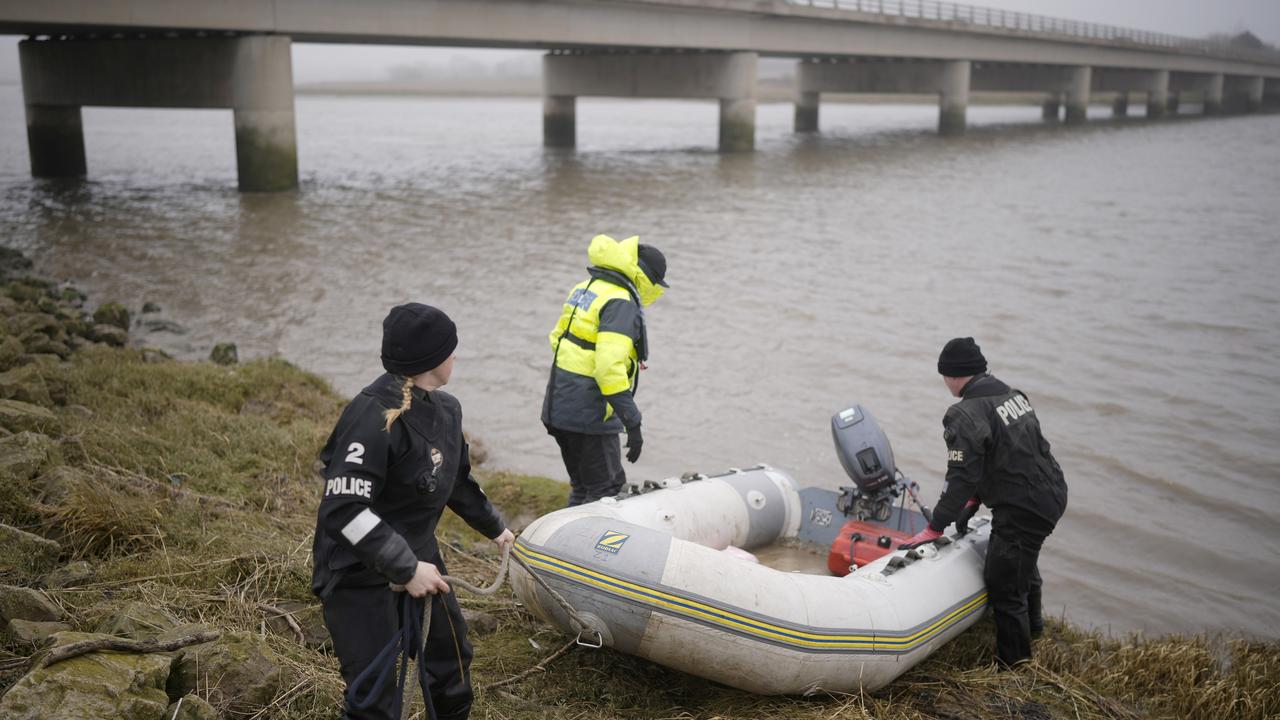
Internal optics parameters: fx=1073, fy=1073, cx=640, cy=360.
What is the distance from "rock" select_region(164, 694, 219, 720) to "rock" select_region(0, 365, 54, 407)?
4364mm

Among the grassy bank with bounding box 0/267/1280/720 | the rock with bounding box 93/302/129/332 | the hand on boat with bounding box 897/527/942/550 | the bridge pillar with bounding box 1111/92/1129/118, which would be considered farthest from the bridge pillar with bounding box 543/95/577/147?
the bridge pillar with bounding box 1111/92/1129/118

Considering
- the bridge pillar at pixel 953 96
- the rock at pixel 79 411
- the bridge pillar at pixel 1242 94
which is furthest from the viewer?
the bridge pillar at pixel 1242 94

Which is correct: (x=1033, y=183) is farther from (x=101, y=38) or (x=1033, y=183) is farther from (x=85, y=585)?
(x=85, y=585)

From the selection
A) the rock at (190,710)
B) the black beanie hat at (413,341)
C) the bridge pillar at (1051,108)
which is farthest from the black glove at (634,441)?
the bridge pillar at (1051,108)

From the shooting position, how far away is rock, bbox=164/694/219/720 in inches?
133

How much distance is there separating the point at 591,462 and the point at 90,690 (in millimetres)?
2997

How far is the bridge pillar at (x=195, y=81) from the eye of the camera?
80.4 feet

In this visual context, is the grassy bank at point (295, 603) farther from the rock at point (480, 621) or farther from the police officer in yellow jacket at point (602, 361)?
the police officer in yellow jacket at point (602, 361)

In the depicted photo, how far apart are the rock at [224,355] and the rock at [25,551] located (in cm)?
590

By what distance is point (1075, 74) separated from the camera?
191 feet

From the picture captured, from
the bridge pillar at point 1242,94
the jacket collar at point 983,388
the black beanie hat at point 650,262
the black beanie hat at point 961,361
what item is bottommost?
the jacket collar at point 983,388

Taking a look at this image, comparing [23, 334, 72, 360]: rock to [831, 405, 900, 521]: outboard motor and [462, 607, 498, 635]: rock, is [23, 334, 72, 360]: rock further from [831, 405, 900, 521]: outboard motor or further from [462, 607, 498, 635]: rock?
[831, 405, 900, 521]: outboard motor

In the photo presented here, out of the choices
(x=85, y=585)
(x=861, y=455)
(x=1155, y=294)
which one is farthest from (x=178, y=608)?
(x=1155, y=294)

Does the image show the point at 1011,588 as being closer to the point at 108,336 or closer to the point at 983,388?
the point at 983,388
